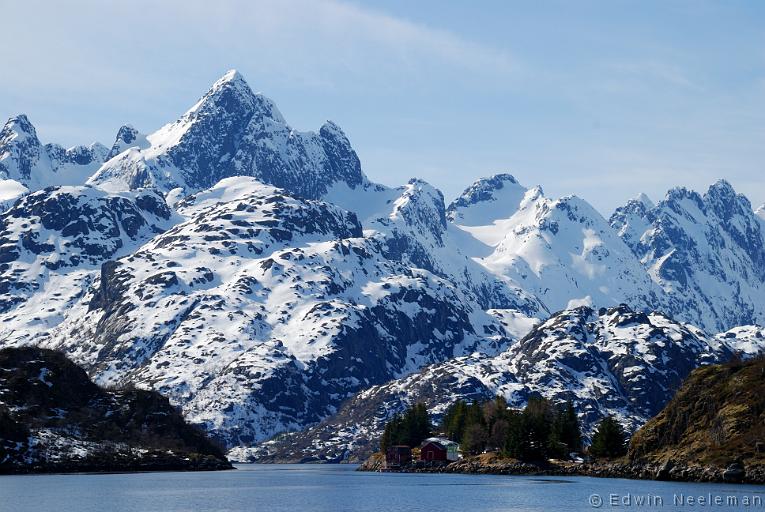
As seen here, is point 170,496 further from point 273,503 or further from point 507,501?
point 507,501

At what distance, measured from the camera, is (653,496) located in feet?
594

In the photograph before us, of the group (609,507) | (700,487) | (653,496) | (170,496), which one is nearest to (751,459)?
(700,487)

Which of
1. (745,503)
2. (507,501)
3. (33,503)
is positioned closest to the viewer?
(745,503)

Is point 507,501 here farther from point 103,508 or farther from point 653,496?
point 103,508

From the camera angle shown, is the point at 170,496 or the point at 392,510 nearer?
the point at 392,510

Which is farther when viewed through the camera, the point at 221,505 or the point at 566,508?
the point at 221,505

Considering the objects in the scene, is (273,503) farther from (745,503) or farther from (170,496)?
(745,503)

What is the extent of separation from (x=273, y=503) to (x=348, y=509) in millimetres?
19253

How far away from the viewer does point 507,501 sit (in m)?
188

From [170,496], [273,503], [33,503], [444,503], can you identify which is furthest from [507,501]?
[33,503]

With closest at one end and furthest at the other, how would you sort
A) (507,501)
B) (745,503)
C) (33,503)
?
(745,503), (33,503), (507,501)

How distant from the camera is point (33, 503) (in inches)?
6954

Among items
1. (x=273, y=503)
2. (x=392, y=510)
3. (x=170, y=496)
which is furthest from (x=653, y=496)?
(x=170, y=496)

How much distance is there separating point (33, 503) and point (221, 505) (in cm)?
2731
